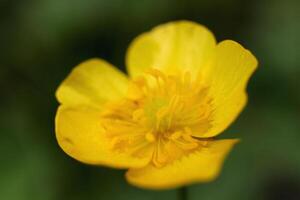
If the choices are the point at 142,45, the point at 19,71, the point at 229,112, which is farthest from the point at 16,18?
the point at 229,112

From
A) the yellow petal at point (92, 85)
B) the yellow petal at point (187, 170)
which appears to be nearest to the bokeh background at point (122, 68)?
the yellow petal at point (92, 85)

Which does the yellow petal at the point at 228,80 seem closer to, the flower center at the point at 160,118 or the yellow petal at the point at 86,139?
the flower center at the point at 160,118

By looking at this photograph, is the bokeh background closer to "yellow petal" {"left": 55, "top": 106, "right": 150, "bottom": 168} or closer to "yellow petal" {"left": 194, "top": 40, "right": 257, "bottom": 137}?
"yellow petal" {"left": 55, "top": 106, "right": 150, "bottom": 168}

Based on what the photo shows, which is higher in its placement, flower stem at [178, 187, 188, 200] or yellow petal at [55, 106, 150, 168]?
yellow petal at [55, 106, 150, 168]

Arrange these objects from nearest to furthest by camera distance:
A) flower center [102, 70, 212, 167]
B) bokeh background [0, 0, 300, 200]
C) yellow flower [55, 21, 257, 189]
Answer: yellow flower [55, 21, 257, 189] → flower center [102, 70, 212, 167] → bokeh background [0, 0, 300, 200]

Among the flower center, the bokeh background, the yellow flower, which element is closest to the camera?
the yellow flower

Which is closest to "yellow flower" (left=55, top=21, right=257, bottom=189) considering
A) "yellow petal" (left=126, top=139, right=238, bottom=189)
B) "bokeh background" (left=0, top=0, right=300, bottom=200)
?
"yellow petal" (left=126, top=139, right=238, bottom=189)
